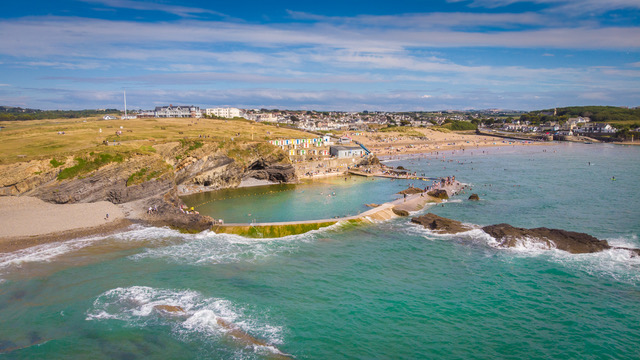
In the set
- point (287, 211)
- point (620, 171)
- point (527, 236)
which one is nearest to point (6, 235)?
point (287, 211)

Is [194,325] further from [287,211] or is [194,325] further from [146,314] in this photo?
[287,211]

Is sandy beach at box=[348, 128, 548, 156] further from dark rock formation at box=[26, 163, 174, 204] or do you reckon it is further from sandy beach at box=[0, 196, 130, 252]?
sandy beach at box=[0, 196, 130, 252]

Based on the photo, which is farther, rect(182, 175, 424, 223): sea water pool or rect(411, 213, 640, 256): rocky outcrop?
rect(182, 175, 424, 223): sea water pool

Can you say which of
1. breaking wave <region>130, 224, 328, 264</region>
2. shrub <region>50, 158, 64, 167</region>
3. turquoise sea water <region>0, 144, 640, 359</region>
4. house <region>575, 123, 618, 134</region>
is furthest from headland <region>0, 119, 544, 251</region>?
house <region>575, 123, 618, 134</region>

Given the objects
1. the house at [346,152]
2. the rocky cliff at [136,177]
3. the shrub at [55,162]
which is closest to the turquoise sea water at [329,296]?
the rocky cliff at [136,177]

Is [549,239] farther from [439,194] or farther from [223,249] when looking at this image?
[223,249]

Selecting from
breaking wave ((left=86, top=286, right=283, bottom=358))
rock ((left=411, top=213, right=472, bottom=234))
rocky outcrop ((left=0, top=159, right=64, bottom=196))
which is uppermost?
rocky outcrop ((left=0, top=159, right=64, bottom=196))
